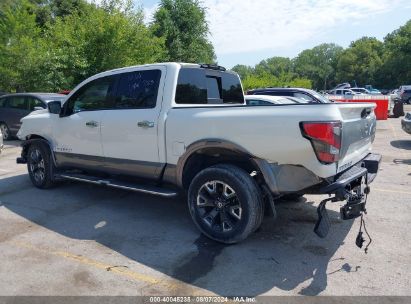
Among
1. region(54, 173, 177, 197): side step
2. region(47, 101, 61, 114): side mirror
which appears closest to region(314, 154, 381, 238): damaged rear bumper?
region(54, 173, 177, 197): side step

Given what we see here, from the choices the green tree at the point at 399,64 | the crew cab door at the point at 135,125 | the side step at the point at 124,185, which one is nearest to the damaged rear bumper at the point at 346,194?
the side step at the point at 124,185

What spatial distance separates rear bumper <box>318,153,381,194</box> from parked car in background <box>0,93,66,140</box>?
31.9 feet

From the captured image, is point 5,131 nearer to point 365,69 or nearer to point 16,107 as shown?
point 16,107

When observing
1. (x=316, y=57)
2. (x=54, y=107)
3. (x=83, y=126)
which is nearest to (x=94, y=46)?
(x=54, y=107)

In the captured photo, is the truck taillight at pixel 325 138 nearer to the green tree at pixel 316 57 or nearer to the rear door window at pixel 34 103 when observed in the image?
the rear door window at pixel 34 103

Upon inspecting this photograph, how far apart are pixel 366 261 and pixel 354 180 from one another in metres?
0.81

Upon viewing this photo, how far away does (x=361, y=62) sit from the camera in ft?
305

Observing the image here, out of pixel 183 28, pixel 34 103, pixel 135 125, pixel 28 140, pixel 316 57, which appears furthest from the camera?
pixel 316 57

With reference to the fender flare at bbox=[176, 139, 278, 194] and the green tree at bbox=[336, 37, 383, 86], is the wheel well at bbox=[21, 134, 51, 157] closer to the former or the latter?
the fender flare at bbox=[176, 139, 278, 194]

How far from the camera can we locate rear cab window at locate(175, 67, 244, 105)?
197 inches

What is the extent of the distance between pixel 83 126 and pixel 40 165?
1508 millimetres

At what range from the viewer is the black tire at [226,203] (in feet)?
13.4

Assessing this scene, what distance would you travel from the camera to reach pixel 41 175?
21.9ft

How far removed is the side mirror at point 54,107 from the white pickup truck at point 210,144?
2 centimetres
